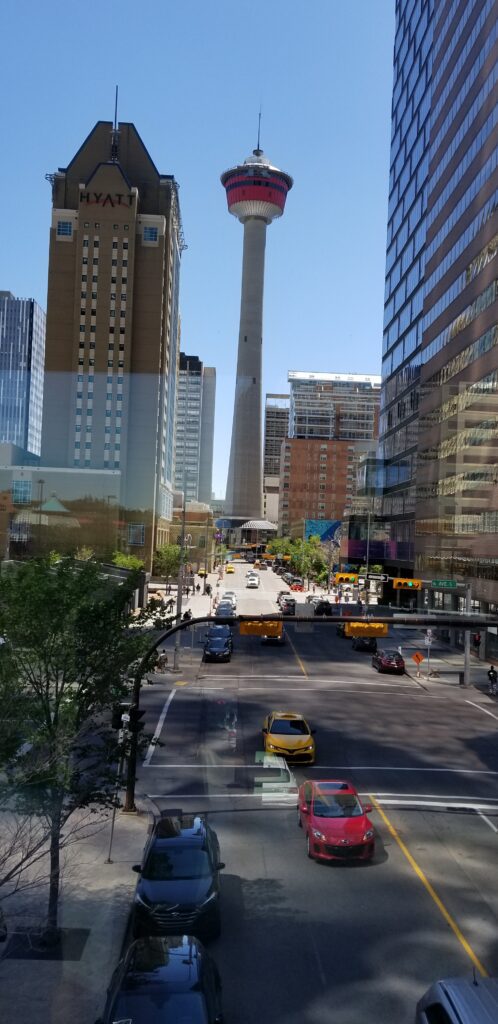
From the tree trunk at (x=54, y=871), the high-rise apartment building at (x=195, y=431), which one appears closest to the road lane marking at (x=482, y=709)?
the tree trunk at (x=54, y=871)

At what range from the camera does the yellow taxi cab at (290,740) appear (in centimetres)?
2225

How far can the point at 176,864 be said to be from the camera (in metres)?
12.9

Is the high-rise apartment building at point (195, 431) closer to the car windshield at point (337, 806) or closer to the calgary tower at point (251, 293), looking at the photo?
the calgary tower at point (251, 293)

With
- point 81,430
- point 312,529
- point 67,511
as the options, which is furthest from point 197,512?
point 67,511

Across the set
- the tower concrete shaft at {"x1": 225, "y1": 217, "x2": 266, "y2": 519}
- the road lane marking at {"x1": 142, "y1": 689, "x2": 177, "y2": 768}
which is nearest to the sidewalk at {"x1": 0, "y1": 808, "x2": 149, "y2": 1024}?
the road lane marking at {"x1": 142, "y1": 689, "x2": 177, "y2": 768}

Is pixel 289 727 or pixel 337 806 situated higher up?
pixel 337 806

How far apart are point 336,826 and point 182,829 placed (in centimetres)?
317

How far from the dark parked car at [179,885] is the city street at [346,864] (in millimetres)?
545

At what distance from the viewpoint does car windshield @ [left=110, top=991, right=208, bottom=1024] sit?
8.45 metres

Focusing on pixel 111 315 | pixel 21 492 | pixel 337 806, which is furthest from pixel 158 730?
pixel 111 315

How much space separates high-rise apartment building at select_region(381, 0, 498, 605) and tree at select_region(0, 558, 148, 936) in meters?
38.4

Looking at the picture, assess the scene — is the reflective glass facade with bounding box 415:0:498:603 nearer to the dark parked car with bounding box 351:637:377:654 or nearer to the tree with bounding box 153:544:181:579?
the dark parked car with bounding box 351:637:377:654

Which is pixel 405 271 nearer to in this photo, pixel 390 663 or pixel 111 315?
pixel 111 315

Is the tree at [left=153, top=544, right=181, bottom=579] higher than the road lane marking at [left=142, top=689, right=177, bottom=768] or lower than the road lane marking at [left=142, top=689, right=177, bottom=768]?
higher
